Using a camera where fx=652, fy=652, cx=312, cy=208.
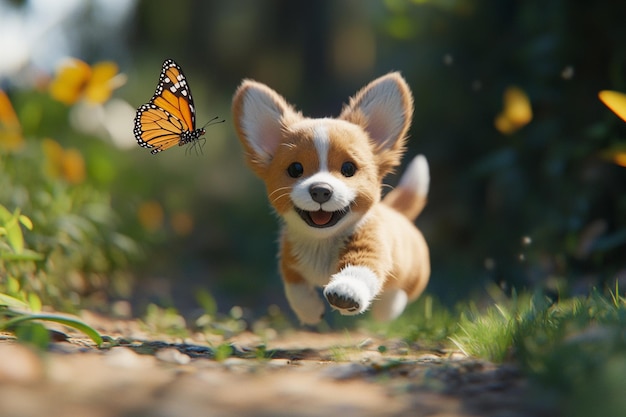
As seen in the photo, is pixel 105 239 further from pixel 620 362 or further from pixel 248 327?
pixel 620 362

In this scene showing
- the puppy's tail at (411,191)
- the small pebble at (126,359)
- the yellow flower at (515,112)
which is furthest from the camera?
the yellow flower at (515,112)

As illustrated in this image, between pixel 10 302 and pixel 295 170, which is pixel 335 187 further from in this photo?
pixel 10 302

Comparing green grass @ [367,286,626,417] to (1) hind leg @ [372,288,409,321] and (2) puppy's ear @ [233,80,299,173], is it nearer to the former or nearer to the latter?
(1) hind leg @ [372,288,409,321]

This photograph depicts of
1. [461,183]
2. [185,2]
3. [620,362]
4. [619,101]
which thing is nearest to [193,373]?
[620,362]

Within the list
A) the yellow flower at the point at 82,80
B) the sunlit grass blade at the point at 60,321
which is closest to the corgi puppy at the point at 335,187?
the sunlit grass blade at the point at 60,321

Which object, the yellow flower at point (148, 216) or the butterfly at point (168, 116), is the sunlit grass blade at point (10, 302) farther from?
the yellow flower at point (148, 216)

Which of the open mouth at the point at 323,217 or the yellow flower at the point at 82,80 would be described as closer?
the open mouth at the point at 323,217

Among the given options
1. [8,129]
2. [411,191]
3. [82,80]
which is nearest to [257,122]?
[411,191]
